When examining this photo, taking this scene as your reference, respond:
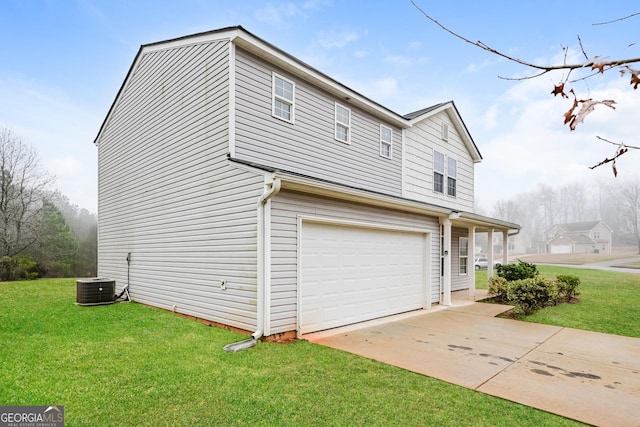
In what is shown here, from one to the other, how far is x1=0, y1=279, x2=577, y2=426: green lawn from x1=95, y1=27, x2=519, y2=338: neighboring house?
1.14 metres

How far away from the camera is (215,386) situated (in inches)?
165

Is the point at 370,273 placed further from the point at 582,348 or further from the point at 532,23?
the point at 532,23

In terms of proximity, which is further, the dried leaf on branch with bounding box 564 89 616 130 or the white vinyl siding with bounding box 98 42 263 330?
the white vinyl siding with bounding box 98 42 263 330

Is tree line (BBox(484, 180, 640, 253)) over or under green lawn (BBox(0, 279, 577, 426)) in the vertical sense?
over

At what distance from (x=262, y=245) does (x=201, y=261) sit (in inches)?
88.6

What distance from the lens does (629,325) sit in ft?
26.3

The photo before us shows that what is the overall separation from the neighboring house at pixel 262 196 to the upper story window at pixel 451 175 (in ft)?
6.88

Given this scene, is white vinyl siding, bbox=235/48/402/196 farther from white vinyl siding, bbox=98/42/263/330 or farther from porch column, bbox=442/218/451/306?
porch column, bbox=442/218/451/306

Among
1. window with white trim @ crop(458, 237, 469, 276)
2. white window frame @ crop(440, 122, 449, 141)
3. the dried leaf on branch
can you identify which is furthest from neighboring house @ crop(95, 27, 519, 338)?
the dried leaf on branch

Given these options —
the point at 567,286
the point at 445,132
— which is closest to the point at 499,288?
→ the point at 567,286

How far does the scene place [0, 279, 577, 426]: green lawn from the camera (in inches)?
137

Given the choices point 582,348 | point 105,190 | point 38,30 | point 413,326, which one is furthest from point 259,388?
point 38,30

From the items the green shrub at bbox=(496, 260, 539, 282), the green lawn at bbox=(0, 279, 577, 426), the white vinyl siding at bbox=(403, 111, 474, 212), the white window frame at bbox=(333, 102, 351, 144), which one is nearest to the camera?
the green lawn at bbox=(0, 279, 577, 426)

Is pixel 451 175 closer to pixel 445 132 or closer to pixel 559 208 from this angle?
pixel 445 132
